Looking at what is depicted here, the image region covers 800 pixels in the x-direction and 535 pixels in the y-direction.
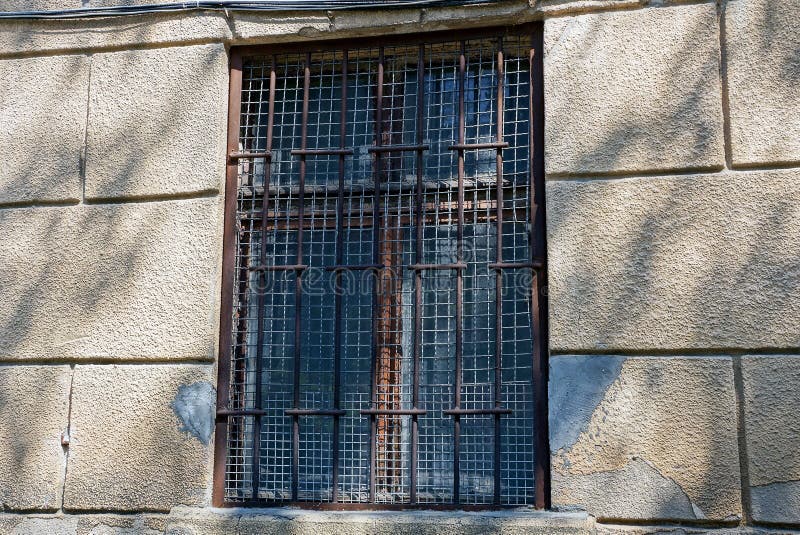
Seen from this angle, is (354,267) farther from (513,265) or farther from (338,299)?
(513,265)

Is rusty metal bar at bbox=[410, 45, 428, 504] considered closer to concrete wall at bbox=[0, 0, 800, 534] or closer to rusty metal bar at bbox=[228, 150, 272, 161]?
concrete wall at bbox=[0, 0, 800, 534]

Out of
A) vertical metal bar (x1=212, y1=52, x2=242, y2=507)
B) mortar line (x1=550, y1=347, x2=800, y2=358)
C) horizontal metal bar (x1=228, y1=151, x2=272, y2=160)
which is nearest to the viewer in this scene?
mortar line (x1=550, y1=347, x2=800, y2=358)

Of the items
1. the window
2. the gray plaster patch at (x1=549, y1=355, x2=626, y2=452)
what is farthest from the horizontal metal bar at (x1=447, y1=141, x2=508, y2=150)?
the gray plaster patch at (x1=549, y1=355, x2=626, y2=452)

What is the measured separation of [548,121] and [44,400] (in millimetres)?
2459

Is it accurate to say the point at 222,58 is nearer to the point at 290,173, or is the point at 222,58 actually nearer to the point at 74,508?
the point at 290,173

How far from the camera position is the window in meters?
3.49

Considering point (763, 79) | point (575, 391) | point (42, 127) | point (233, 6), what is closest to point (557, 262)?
point (575, 391)

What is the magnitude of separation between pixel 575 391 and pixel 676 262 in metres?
0.63

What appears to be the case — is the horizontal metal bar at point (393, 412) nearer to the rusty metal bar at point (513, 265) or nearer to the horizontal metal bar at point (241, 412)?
the horizontal metal bar at point (241, 412)

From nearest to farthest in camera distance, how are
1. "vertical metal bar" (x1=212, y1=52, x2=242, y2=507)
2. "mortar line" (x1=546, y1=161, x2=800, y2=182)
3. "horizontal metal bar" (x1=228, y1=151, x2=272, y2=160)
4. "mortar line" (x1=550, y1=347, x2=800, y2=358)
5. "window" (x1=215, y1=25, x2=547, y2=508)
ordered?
"mortar line" (x1=550, y1=347, x2=800, y2=358), "mortar line" (x1=546, y1=161, x2=800, y2=182), "window" (x1=215, y1=25, x2=547, y2=508), "vertical metal bar" (x1=212, y1=52, x2=242, y2=507), "horizontal metal bar" (x1=228, y1=151, x2=272, y2=160)

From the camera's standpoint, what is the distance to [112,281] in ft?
12.3

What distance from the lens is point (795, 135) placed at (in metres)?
3.28

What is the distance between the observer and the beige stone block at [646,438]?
10.3 feet

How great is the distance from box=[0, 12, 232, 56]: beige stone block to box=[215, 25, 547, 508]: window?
0.19m
